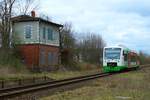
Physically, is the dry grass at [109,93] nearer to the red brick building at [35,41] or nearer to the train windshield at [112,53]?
the train windshield at [112,53]

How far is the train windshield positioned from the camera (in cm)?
4225

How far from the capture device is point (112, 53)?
4269 centimetres

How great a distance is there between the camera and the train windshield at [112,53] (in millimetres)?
42250

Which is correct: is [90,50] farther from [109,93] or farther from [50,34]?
[109,93]

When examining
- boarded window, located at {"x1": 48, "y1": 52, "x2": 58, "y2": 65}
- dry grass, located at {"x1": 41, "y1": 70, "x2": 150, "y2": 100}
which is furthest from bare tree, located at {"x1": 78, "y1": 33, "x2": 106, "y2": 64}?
dry grass, located at {"x1": 41, "y1": 70, "x2": 150, "y2": 100}

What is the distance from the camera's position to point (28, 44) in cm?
4497

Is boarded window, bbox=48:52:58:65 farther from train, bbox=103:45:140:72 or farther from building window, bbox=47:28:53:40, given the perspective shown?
train, bbox=103:45:140:72

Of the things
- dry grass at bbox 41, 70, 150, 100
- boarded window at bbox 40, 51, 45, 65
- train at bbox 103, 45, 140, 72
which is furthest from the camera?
boarded window at bbox 40, 51, 45, 65

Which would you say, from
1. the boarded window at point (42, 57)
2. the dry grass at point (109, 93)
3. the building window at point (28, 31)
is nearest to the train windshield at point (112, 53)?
the boarded window at point (42, 57)

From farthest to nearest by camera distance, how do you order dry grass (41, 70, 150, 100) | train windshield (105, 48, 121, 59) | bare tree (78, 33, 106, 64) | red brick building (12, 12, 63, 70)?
bare tree (78, 33, 106, 64)
red brick building (12, 12, 63, 70)
train windshield (105, 48, 121, 59)
dry grass (41, 70, 150, 100)

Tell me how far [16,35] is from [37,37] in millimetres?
3165

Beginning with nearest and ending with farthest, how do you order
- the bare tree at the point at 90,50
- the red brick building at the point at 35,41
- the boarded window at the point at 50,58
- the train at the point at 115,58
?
the train at the point at 115,58 → the red brick building at the point at 35,41 → the boarded window at the point at 50,58 → the bare tree at the point at 90,50

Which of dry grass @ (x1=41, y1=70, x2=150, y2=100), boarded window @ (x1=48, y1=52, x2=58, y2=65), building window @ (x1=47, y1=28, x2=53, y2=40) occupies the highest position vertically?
building window @ (x1=47, y1=28, x2=53, y2=40)

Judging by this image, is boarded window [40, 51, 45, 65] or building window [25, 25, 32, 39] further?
building window [25, 25, 32, 39]
